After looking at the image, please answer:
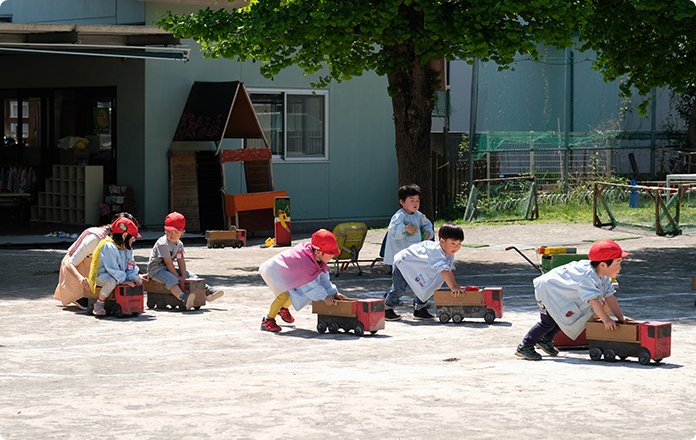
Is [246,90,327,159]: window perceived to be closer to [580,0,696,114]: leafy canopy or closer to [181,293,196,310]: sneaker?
[580,0,696,114]: leafy canopy

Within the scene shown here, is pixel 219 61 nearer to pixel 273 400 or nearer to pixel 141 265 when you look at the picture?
pixel 141 265

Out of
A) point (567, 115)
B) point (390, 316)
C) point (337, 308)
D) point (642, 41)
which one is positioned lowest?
point (390, 316)

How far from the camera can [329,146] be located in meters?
22.7

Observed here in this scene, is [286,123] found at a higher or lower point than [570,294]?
higher

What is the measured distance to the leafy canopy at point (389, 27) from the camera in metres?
13.1

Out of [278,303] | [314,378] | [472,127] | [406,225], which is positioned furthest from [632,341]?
[472,127]

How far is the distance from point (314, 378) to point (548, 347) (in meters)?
2.30

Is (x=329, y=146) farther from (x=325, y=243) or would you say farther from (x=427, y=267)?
(x=325, y=243)

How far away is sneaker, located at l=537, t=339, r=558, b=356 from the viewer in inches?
327

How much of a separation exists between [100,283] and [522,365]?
15.8ft

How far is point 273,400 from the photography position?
6.35 metres

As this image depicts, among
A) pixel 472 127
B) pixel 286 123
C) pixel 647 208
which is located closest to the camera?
pixel 647 208

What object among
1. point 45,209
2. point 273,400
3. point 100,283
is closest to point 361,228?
point 100,283

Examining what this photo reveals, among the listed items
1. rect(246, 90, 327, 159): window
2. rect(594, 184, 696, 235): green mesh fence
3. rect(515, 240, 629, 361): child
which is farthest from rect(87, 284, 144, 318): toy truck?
rect(594, 184, 696, 235): green mesh fence
